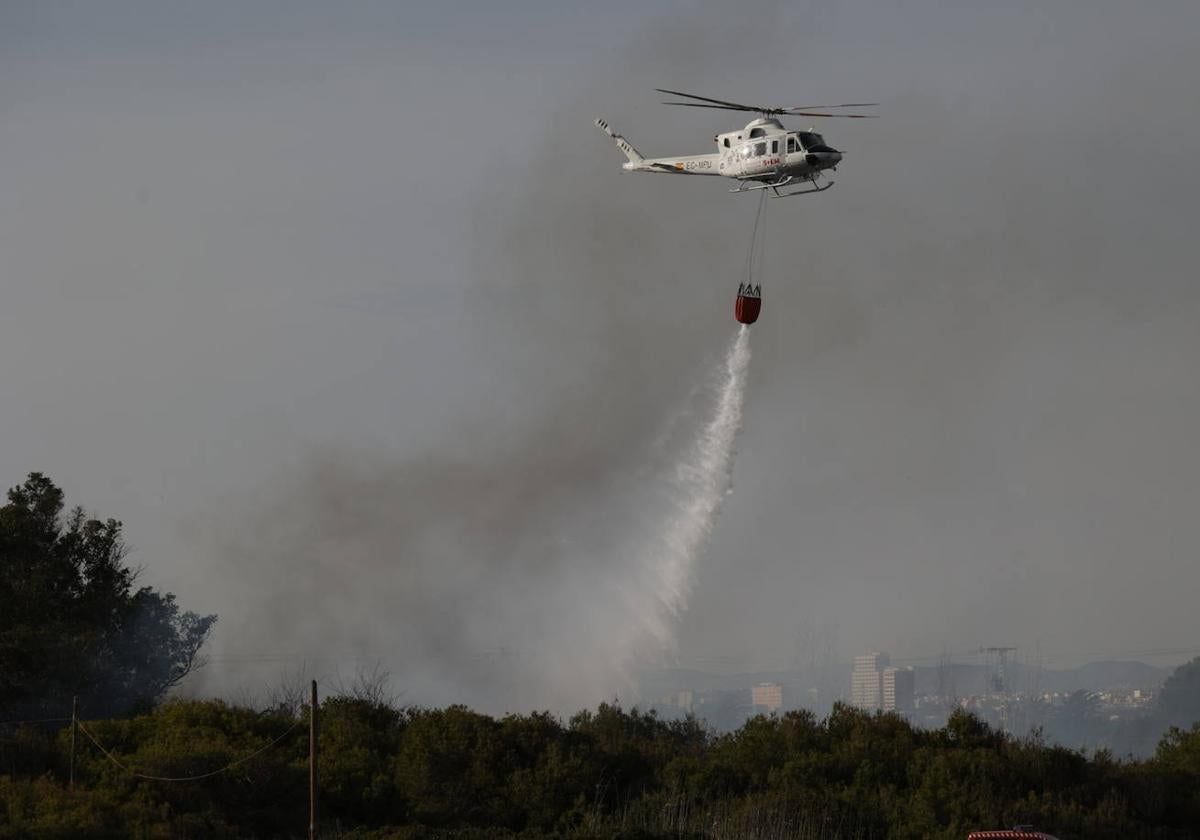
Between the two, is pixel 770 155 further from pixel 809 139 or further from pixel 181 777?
pixel 181 777

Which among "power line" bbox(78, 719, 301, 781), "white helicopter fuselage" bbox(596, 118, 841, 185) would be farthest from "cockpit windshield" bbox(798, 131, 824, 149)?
"power line" bbox(78, 719, 301, 781)

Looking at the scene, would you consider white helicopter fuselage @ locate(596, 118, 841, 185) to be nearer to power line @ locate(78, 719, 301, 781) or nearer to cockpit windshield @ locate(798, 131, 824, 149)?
cockpit windshield @ locate(798, 131, 824, 149)

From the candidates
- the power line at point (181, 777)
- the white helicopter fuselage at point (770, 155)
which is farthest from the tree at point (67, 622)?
the white helicopter fuselage at point (770, 155)

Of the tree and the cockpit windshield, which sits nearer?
the cockpit windshield

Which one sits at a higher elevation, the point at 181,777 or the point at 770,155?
the point at 770,155

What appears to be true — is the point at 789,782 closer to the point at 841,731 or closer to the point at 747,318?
the point at 841,731

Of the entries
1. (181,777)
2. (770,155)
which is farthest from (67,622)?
(770,155)

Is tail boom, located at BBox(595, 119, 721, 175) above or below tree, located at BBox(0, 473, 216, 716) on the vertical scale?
above
